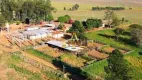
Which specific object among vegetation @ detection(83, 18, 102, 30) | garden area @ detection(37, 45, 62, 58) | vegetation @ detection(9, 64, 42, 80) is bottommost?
vegetation @ detection(9, 64, 42, 80)

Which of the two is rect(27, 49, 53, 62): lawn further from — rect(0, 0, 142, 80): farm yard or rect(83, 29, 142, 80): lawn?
rect(83, 29, 142, 80): lawn

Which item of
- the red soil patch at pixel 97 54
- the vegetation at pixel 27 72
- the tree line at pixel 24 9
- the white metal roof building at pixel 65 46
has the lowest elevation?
the vegetation at pixel 27 72

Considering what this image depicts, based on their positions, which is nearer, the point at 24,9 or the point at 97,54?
the point at 97,54

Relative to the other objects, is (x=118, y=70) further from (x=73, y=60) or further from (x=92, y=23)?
(x=92, y=23)

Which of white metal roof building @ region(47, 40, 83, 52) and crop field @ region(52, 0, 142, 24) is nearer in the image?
white metal roof building @ region(47, 40, 83, 52)

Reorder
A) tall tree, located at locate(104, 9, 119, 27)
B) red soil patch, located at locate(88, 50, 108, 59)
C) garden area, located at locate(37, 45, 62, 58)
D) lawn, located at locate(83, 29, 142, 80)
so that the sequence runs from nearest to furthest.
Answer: lawn, located at locate(83, 29, 142, 80) < red soil patch, located at locate(88, 50, 108, 59) < garden area, located at locate(37, 45, 62, 58) < tall tree, located at locate(104, 9, 119, 27)

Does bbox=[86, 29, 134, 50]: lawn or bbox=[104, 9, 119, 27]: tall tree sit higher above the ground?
bbox=[104, 9, 119, 27]: tall tree

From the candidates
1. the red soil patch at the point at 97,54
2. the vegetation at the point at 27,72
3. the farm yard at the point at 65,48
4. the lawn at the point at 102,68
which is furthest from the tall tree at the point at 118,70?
the red soil patch at the point at 97,54

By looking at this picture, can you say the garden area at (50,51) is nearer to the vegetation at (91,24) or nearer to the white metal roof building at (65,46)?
the white metal roof building at (65,46)

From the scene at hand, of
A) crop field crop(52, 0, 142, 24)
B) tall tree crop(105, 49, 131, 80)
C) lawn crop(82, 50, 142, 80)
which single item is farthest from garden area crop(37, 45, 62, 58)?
crop field crop(52, 0, 142, 24)

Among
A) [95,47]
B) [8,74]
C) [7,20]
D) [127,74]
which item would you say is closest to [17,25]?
[7,20]

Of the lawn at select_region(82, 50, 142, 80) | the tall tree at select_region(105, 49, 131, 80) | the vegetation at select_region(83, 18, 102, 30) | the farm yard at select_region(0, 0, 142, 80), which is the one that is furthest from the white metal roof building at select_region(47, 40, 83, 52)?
the tall tree at select_region(105, 49, 131, 80)

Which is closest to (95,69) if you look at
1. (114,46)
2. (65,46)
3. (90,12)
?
(65,46)

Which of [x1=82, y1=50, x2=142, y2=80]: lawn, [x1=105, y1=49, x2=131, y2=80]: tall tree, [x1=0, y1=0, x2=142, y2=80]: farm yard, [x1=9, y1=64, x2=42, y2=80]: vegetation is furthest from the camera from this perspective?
[x1=82, y1=50, x2=142, y2=80]: lawn
